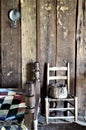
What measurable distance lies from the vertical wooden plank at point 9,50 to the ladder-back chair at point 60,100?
49 centimetres

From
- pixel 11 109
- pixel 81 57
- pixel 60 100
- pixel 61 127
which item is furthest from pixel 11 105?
pixel 81 57

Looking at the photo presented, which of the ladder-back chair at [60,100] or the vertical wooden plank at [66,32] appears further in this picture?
the vertical wooden plank at [66,32]

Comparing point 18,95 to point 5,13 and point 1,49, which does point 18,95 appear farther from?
point 5,13

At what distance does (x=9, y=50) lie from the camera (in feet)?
11.3

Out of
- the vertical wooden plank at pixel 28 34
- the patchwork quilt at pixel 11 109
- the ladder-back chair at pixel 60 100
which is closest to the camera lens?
the patchwork quilt at pixel 11 109

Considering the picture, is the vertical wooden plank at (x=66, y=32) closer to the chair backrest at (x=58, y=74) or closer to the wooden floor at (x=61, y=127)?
the chair backrest at (x=58, y=74)

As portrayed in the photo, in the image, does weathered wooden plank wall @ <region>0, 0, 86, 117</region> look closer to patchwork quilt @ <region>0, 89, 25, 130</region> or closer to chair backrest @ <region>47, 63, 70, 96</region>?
chair backrest @ <region>47, 63, 70, 96</region>

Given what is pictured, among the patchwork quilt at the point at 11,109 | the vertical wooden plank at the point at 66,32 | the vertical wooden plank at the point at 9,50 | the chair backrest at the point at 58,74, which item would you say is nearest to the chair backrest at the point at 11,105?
the patchwork quilt at the point at 11,109

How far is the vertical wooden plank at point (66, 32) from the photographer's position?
3.38m

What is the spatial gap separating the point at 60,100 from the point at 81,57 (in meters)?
0.72

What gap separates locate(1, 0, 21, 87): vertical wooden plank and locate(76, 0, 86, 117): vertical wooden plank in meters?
0.87

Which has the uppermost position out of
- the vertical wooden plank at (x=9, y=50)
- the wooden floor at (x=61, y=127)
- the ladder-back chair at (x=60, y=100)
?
the vertical wooden plank at (x=9, y=50)

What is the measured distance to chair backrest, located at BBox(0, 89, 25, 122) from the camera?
68.2 inches

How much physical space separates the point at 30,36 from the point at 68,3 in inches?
28.3
